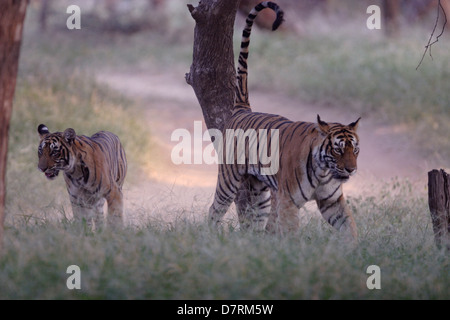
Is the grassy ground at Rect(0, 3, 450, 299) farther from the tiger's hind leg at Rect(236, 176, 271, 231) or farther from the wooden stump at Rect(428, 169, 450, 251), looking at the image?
the tiger's hind leg at Rect(236, 176, 271, 231)


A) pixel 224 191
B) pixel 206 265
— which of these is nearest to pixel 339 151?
pixel 224 191

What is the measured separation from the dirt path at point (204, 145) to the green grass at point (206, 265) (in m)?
1.56

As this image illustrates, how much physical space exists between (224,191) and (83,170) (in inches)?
45.6

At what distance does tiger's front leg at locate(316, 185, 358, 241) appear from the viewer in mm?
5211

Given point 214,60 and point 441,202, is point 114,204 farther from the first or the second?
point 441,202

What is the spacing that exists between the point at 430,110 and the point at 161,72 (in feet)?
24.6

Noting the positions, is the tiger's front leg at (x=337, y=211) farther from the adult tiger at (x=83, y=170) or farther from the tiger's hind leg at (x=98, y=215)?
the tiger's hind leg at (x=98, y=215)

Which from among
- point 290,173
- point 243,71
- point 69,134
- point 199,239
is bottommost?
point 199,239

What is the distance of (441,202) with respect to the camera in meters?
5.08

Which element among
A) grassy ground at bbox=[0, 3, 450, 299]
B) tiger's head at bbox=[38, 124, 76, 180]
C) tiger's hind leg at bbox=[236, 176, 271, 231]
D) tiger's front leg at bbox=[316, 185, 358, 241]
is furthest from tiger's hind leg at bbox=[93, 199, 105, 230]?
tiger's front leg at bbox=[316, 185, 358, 241]

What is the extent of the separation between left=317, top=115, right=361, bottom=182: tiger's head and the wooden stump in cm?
59

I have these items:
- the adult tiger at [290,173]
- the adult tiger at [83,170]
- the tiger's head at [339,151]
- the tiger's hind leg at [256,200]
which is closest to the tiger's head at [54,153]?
the adult tiger at [83,170]

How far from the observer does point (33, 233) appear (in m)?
4.88
